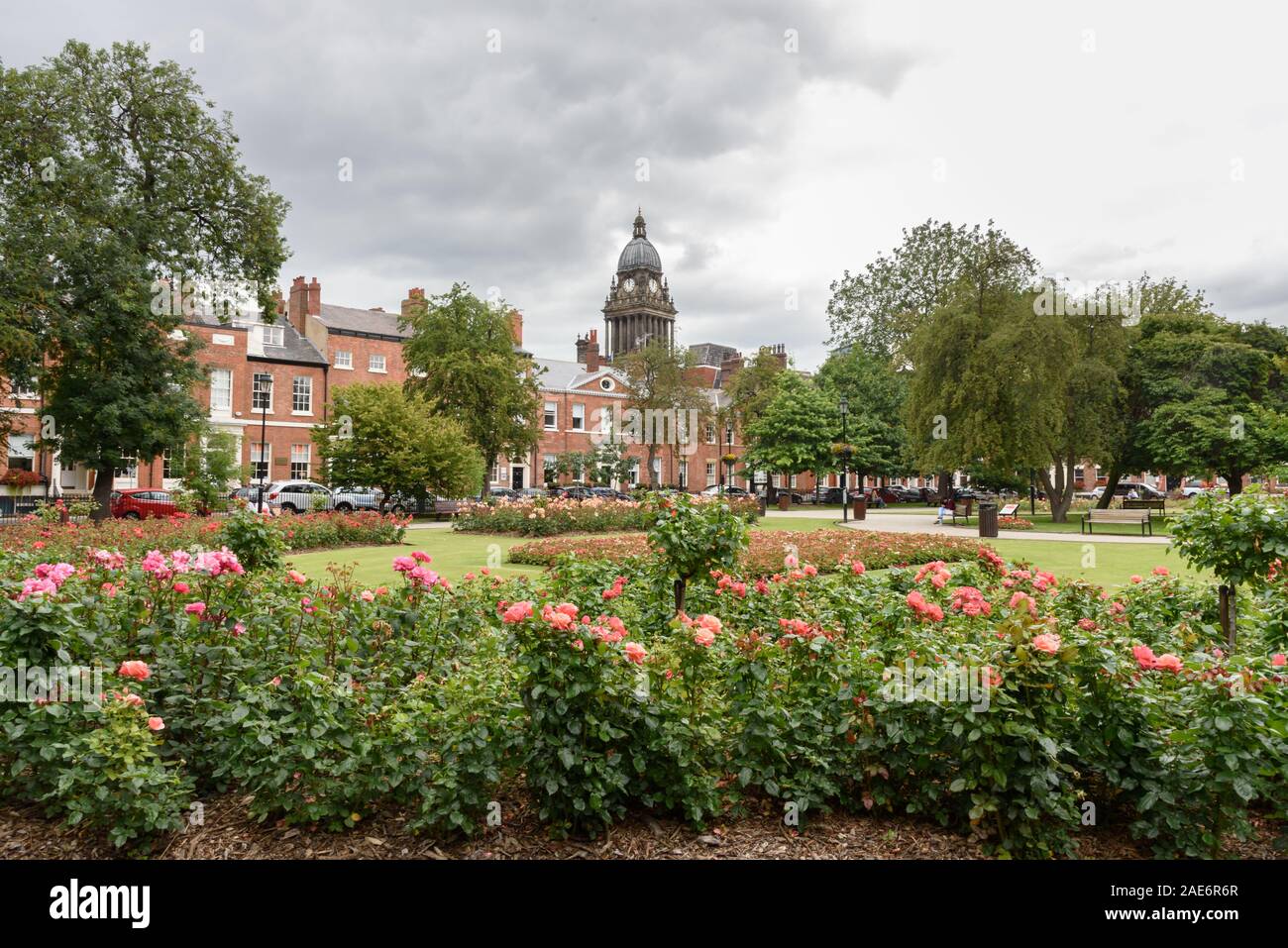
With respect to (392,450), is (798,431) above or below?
above

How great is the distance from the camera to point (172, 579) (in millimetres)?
5551

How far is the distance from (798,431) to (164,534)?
132 ft

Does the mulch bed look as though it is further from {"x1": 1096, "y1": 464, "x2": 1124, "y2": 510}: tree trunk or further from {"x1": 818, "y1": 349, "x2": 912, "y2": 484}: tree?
{"x1": 818, "y1": 349, "x2": 912, "y2": 484}: tree

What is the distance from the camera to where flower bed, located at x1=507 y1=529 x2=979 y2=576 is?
13867 millimetres

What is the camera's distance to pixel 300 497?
33.5m

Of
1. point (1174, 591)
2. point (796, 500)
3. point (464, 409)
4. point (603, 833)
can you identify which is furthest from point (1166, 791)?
point (796, 500)

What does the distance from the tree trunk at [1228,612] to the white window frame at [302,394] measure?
48.6 metres

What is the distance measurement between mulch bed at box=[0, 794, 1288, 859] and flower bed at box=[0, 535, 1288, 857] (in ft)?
0.28

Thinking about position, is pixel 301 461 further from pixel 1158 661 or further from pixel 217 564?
pixel 1158 661

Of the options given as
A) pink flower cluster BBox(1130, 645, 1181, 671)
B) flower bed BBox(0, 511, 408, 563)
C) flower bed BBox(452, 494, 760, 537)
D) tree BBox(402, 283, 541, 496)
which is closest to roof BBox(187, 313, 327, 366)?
tree BBox(402, 283, 541, 496)

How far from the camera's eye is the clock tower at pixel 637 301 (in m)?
109

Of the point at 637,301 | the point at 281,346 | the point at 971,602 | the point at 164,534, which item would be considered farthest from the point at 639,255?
the point at 971,602

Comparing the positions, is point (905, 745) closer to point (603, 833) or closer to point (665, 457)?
point (603, 833)
